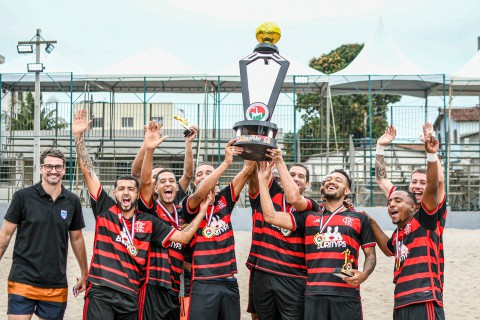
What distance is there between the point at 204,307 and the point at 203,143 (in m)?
17.1

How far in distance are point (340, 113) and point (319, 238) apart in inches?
930

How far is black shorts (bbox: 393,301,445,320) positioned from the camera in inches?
190

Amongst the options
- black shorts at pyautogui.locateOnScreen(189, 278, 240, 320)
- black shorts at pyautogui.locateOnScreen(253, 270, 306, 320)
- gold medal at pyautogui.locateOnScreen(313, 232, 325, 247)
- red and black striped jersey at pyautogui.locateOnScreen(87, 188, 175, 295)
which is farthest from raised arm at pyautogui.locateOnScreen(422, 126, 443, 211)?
red and black striped jersey at pyautogui.locateOnScreen(87, 188, 175, 295)

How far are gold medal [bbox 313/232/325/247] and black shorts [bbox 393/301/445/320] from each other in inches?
33.3

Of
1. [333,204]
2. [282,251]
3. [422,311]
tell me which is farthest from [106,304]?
[422,311]

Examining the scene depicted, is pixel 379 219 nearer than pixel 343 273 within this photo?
No

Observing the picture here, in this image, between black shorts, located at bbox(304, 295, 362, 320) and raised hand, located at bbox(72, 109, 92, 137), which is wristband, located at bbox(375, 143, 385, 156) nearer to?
black shorts, located at bbox(304, 295, 362, 320)

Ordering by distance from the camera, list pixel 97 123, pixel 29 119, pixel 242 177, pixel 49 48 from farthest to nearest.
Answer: pixel 29 119, pixel 97 123, pixel 49 48, pixel 242 177

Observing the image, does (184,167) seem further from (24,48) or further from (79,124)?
(24,48)

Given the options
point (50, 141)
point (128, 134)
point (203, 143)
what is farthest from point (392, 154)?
point (50, 141)

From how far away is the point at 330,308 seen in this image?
508 cm

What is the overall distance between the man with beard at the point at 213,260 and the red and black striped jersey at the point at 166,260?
0.17 m

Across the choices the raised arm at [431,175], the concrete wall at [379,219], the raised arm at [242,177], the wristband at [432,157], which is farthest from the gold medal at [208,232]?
the concrete wall at [379,219]

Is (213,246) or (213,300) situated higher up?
(213,246)
